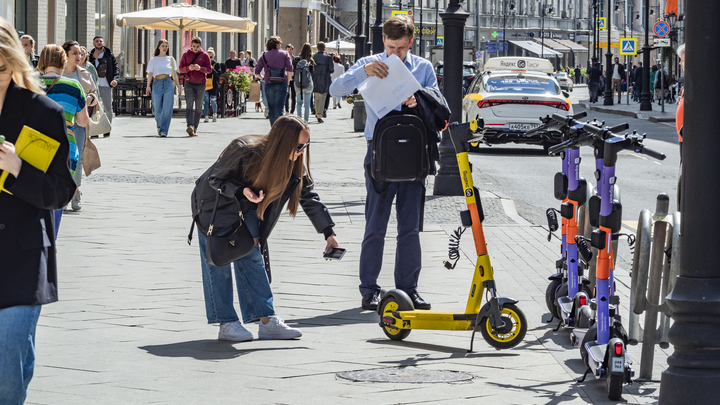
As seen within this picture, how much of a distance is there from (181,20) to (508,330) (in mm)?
22208

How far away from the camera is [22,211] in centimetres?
373

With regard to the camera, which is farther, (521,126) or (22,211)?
(521,126)

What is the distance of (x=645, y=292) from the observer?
530cm

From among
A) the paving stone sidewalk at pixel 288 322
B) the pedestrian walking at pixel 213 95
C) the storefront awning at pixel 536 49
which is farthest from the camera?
the storefront awning at pixel 536 49

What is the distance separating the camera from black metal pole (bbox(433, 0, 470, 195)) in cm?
1300

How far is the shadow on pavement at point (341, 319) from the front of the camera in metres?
6.60

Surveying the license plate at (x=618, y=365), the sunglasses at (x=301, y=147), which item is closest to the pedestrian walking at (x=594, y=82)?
the sunglasses at (x=301, y=147)

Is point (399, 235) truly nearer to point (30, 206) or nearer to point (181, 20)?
point (30, 206)

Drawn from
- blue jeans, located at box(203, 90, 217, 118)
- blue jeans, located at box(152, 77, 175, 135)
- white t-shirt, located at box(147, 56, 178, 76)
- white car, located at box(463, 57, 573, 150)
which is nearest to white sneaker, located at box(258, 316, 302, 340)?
white car, located at box(463, 57, 573, 150)

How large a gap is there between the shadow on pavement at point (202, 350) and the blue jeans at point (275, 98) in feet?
50.8

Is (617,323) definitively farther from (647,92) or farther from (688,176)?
(647,92)

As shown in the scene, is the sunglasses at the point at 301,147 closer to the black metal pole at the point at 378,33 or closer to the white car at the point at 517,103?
the white car at the point at 517,103

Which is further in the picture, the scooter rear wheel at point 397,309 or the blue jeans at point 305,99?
the blue jeans at point 305,99

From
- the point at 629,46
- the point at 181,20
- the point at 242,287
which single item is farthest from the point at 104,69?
the point at 629,46
